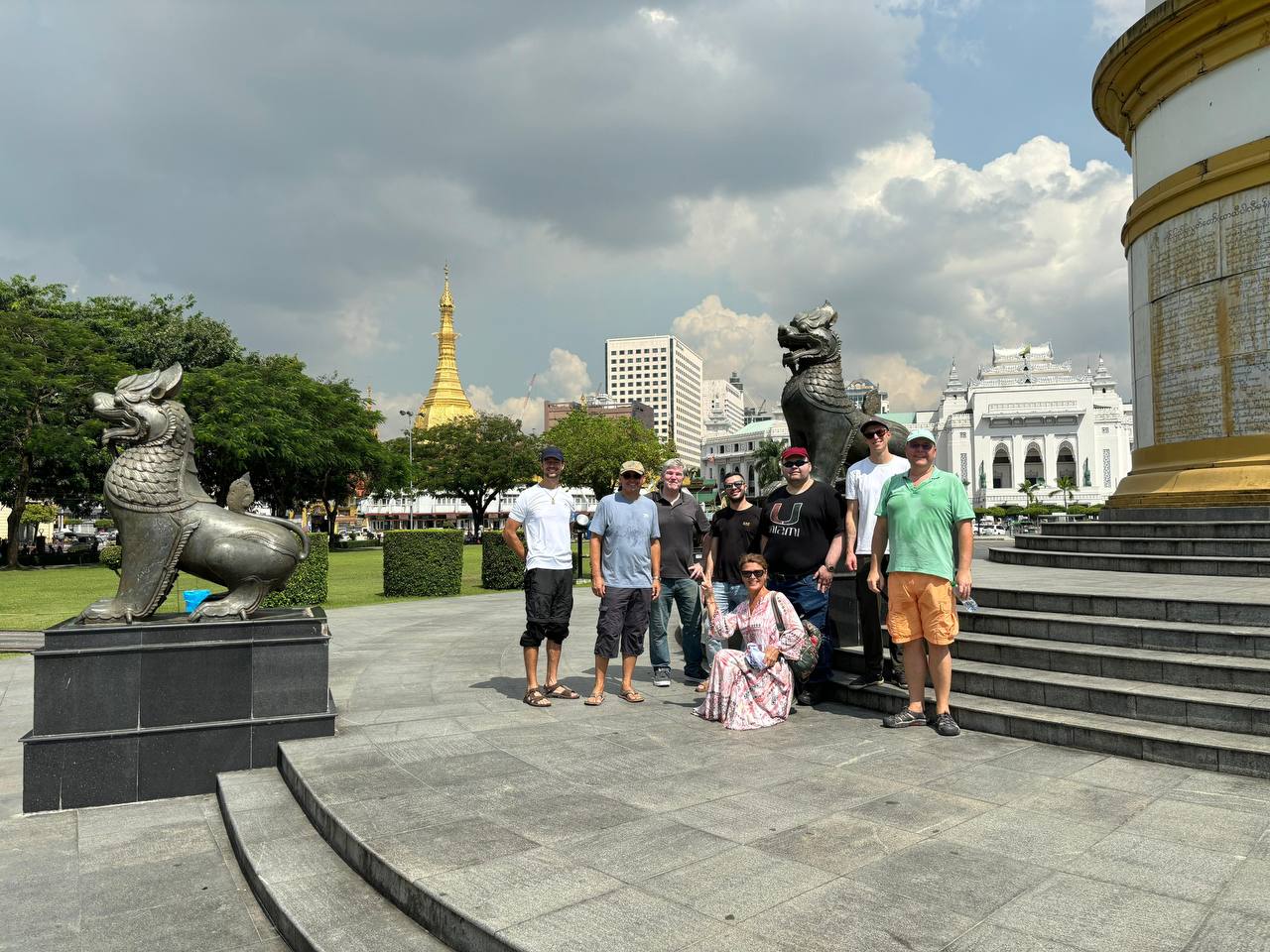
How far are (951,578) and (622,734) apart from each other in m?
2.32

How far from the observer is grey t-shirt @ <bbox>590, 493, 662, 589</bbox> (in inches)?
244

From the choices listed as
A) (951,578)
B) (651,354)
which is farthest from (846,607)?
(651,354)

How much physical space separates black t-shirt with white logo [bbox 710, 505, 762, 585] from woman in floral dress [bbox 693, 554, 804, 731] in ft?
2.91

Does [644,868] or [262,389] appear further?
[262,389]

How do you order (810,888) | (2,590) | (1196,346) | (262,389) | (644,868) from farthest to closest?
(262,389)
(2,590)
(1196,346)
(644,868)
(810,888)

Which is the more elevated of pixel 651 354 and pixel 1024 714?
pixel 651 354

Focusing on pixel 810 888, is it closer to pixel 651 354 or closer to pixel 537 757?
pixel 537 757

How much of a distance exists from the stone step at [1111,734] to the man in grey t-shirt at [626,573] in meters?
1.88

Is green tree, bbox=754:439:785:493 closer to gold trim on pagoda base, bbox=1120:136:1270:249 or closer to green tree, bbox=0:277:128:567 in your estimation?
green tree, bbox=0:277:128:567

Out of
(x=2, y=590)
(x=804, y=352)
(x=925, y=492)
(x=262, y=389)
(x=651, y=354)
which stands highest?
(x=651, y=354)

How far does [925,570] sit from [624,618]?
7.51ft

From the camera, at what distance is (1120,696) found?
4910 mm

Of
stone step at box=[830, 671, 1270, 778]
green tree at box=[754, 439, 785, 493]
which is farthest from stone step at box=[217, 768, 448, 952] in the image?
green tree at box=[754, 439, 785, 493]

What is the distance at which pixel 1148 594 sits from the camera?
634 cm
